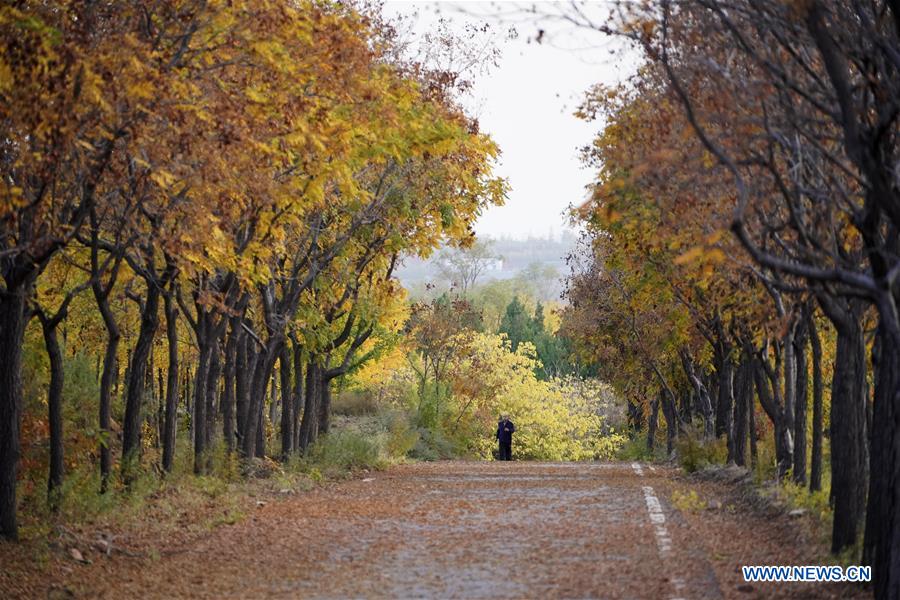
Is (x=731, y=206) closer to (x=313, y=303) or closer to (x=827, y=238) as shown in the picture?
(x=827, y=238)

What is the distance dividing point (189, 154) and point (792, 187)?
6.47 m

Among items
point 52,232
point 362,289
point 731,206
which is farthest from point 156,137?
→ point 362,289

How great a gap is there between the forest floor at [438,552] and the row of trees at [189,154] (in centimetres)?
236

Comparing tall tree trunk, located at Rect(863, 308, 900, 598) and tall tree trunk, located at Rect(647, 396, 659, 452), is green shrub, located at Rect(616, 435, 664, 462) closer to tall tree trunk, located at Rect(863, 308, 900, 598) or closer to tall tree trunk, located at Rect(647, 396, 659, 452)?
tall tree trunk, located at Rect(647, 396, 659, 452)

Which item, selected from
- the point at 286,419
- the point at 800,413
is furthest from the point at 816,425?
the point at 286,419

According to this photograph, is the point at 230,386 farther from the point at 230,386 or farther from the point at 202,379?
the point at 202,379

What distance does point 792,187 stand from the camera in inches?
487

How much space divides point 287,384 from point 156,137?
19997 millimetres

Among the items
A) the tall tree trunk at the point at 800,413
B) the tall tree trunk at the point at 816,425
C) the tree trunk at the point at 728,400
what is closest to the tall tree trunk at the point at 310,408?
the tree trunk at the point at 728,400

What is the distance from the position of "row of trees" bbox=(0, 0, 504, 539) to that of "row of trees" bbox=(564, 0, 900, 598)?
392cm

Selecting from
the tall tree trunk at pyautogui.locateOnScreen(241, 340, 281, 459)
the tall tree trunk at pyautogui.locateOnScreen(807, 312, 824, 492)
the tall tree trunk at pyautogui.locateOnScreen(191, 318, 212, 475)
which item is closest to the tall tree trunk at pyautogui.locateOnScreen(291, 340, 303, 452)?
the tall tree trunk at pyautogui.locateOnScreen(241, 340, 281, 459)

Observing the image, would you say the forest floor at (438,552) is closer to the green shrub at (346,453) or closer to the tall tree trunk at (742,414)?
the tall tree trunk at (742,414)

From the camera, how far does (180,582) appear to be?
1238 centimetres

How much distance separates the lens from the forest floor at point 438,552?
1192 centimetres
